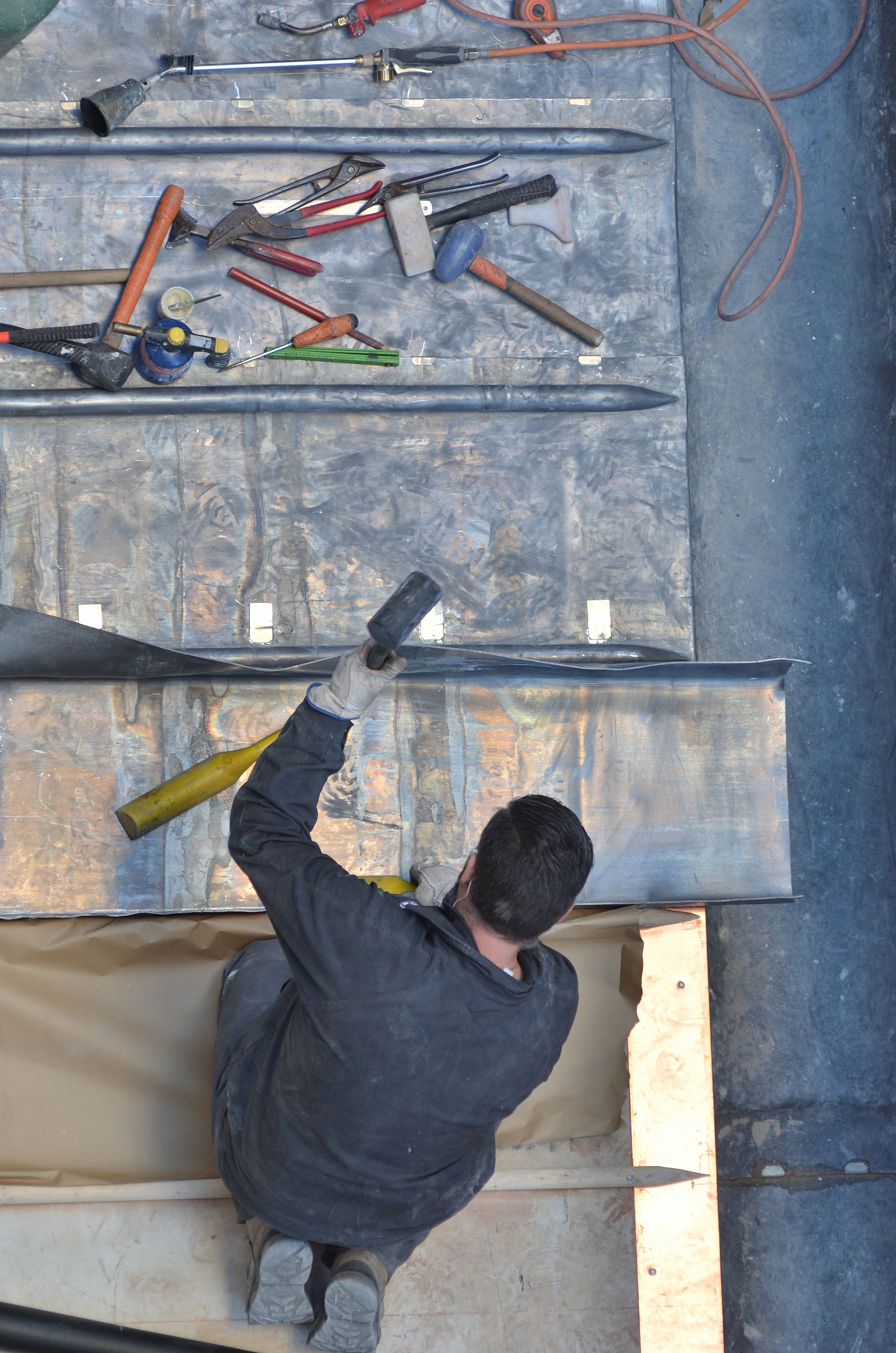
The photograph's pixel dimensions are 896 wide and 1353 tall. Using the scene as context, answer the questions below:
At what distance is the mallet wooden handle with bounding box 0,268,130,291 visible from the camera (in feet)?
8.69

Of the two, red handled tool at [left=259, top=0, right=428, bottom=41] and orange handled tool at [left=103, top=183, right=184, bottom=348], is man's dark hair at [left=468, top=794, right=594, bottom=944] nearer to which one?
orange handled tool at [left=103, top=183, right=184, bottom=348]

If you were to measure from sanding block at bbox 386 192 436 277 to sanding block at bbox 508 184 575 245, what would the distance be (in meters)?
0.25

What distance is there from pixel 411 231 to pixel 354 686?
1.53 metres

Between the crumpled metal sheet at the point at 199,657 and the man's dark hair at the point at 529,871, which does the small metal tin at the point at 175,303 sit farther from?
the man's dark hair at the point at 529,871

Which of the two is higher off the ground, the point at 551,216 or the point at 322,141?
the point at 322,141

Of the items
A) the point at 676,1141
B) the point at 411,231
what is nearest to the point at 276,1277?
the point at 676,1141

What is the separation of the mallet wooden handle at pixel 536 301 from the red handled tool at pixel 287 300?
35cm

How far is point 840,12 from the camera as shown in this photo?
10.4ft

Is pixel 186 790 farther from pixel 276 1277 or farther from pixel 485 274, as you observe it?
pixel 485 274

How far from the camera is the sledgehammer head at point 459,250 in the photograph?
2.69 meters

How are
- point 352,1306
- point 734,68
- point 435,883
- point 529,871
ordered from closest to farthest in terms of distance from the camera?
point 529,871
point 352,1306
point 435,883
point 734,68

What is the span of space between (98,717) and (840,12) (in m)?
3.17

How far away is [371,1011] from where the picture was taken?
5.63 ft

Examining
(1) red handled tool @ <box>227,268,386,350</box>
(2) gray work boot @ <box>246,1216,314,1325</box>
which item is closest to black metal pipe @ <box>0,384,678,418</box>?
(1) red handled tool @ <box>227,268,386,350</box>
